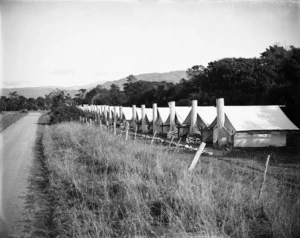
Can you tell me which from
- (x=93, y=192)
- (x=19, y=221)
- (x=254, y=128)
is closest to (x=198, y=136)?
(x=254, y=128)

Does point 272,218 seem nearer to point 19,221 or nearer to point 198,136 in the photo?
point 19,221

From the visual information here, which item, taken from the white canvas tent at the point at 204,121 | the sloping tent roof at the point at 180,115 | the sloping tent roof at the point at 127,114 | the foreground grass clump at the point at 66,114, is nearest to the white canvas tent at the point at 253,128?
the white canvas tent at the point at 204,121

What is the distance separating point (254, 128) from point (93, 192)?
37.5 feet

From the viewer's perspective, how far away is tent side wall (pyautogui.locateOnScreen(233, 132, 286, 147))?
51.5 ft

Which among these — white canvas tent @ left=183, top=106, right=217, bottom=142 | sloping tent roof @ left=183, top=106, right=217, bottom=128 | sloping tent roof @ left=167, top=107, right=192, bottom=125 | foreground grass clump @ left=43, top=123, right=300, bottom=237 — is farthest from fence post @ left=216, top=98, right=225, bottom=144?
foreground grass clump @ left=43, top=123, right=300, bottom=237

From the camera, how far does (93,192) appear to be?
273 inches

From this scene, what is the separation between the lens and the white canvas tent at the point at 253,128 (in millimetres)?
15711

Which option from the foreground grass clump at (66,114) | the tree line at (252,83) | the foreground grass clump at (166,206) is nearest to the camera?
the foreground grass clump at (166,206)

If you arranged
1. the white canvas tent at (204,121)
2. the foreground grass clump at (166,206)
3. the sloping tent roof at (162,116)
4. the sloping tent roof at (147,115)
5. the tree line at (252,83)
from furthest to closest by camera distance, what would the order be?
the sloping tent roof at (147,115), the tree line at (252,83), the sloping tent roof at (162,116), the white canvas tent at (204,121), the foreground grass clump at (166,206)

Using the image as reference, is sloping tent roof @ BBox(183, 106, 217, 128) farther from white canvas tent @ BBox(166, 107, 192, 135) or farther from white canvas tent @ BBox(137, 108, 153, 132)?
white canvas tent @ BBox(137, 108, 153, 132)

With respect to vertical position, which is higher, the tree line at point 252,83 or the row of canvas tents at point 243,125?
the tree line at point 252,83

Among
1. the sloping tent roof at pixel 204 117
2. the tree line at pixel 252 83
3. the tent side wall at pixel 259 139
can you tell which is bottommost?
the tent side wall at pixel 259 139

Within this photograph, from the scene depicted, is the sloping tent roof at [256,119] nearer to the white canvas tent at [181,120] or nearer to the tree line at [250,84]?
the tree line at [250,84]

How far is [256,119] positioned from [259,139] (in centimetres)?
129
